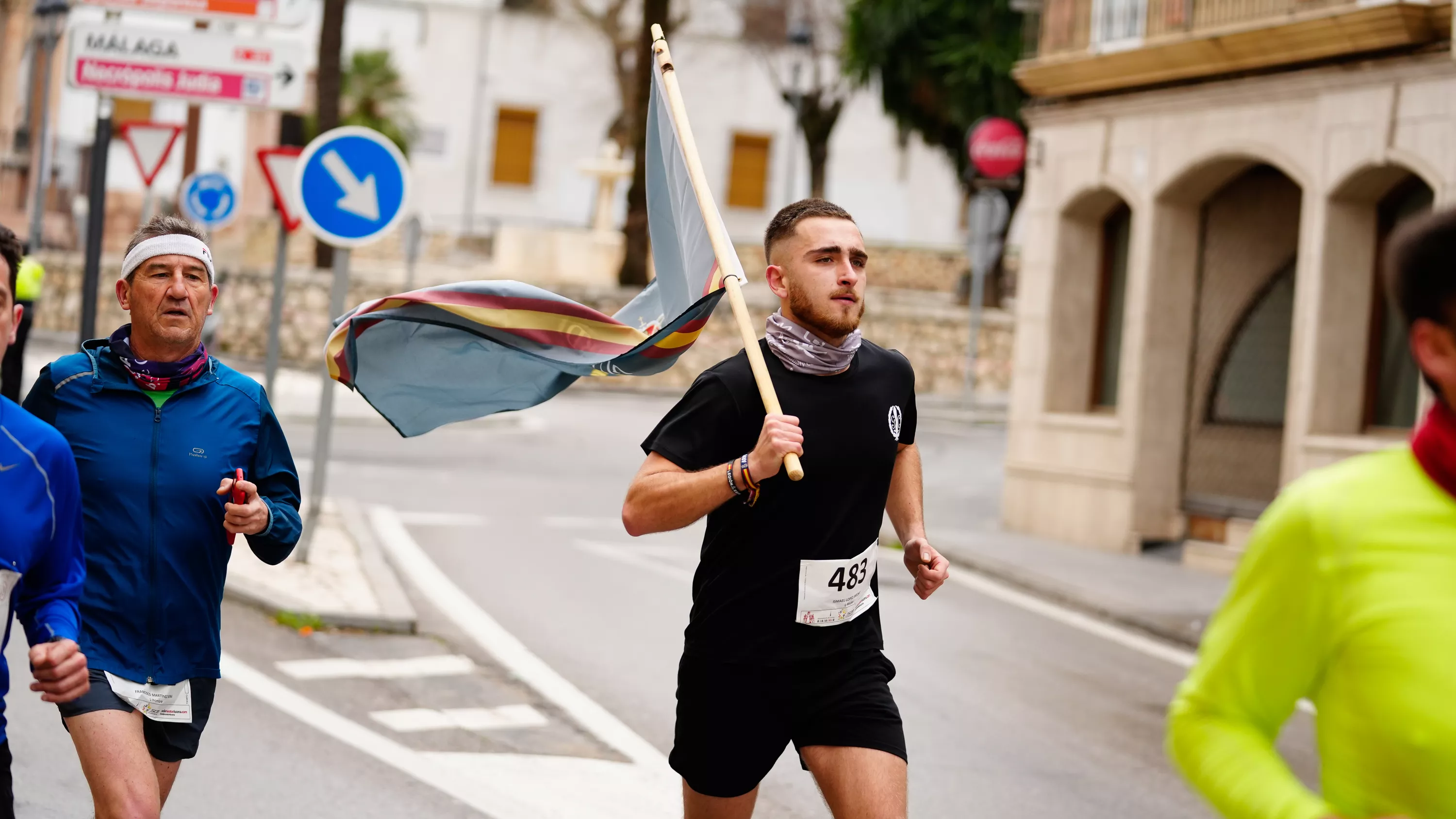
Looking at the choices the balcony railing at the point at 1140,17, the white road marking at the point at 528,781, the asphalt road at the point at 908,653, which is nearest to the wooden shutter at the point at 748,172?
the asphalt road at the point at 908,653

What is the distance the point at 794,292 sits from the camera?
14.3 feet

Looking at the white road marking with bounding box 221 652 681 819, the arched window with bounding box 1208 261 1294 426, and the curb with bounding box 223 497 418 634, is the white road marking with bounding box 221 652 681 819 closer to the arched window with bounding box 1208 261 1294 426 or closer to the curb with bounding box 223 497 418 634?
the curb with bounding box 223 497 418 634

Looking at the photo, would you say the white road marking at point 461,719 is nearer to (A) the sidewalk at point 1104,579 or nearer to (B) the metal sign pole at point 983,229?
(A) the sidewalk at point 1104,579

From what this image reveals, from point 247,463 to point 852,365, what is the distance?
1.46m

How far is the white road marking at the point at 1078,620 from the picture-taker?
39.4 ft

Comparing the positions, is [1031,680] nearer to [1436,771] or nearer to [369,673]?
[369,673]

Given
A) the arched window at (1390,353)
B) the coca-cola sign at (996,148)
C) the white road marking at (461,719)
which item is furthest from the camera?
the coca-cola sign at (996,148)

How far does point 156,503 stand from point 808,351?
5.02 ft

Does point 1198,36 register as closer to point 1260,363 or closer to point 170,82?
point 1260,363

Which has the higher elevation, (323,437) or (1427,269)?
(1427,269)

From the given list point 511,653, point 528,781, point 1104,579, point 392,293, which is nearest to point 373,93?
point 392,293

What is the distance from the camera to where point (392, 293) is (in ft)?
127

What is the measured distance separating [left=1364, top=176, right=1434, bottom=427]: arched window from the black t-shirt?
12144 mm

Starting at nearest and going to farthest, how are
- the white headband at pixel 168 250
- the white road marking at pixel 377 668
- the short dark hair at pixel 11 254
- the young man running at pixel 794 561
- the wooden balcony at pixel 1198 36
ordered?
the short dark hair at pixel 11 254 → the young man running at pixel 794 561 → the white headband at pixel 168 250 → the white road marking at pixel 377 668 → the wooden balcony at pixel 1198 36
